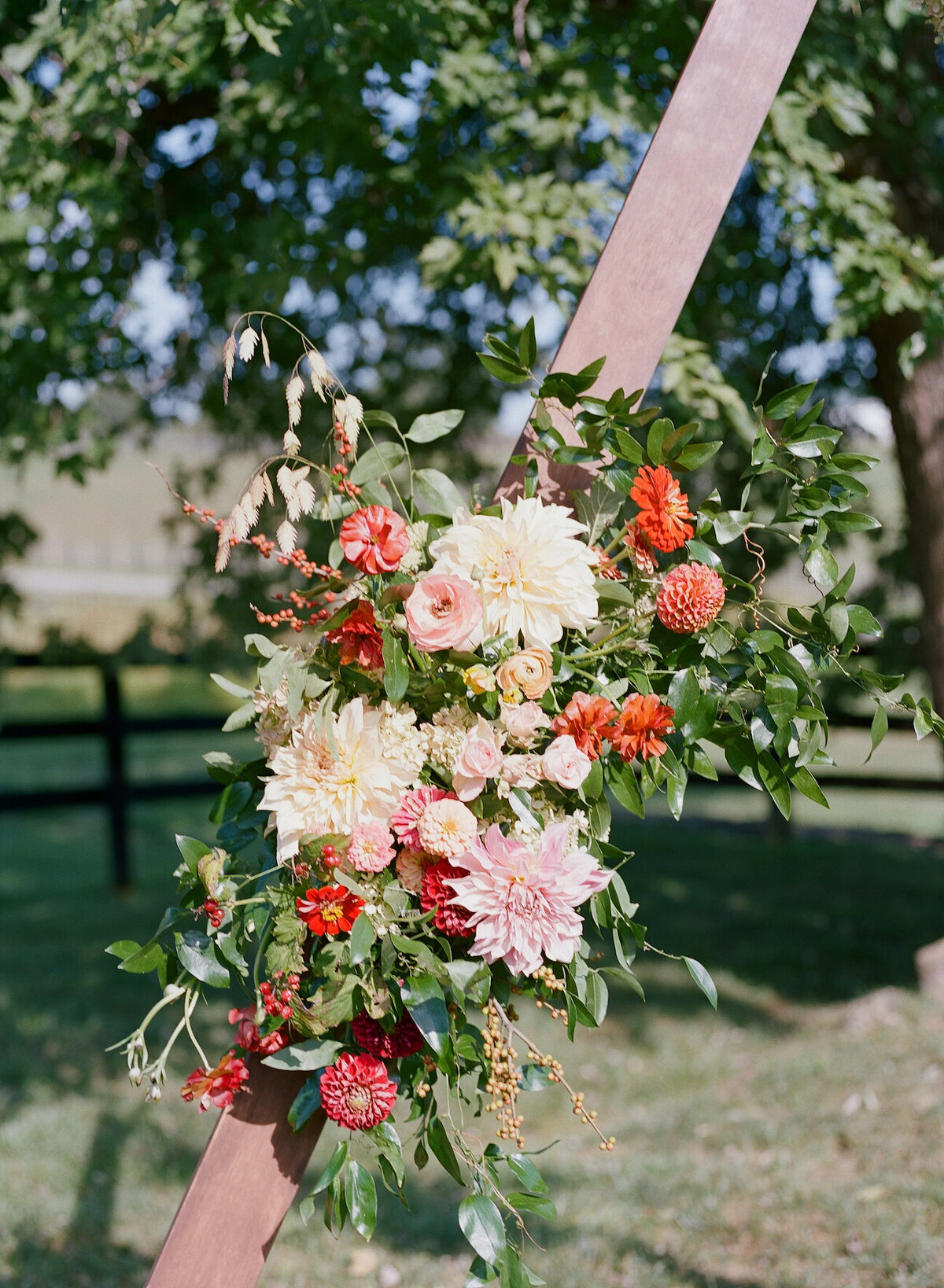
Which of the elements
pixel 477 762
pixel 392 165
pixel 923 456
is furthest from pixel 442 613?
pixel 923 456

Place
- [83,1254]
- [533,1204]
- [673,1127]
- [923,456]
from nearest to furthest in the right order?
[533,1204] < [83,1254] < [673,1127] < [923,456]

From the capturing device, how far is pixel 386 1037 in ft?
4.65

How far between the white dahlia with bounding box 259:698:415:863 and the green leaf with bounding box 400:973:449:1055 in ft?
0.71

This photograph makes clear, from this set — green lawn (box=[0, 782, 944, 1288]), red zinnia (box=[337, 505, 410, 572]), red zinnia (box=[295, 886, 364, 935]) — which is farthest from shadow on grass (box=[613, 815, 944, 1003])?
red zinnia (box=[337, 505, 410, 572])

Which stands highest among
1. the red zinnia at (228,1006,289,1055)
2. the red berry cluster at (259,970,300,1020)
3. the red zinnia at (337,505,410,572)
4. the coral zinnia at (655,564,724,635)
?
the red zinnia at (337,505,410,572)

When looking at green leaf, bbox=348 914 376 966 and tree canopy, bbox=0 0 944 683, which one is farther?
tree canopy, bbox=0 0 944 683

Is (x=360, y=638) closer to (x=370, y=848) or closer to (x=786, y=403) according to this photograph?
(x=370, y=848)

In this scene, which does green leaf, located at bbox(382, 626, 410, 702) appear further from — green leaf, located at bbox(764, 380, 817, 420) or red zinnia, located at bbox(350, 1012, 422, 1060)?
green leaf, located at bbox(764, 380, 817, 420)

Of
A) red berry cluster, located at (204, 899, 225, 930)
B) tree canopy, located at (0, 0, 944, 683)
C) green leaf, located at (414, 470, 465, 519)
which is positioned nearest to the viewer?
red berry cluster, located at (204, 899, 225, 930)

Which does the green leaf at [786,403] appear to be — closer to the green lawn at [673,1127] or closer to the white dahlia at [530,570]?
the white dahlia at [530,570]

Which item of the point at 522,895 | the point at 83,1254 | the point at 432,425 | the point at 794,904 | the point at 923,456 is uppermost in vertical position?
the point at 432,425

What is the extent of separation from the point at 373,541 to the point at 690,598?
437 millimetres

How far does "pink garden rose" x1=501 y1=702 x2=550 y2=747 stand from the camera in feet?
4.54

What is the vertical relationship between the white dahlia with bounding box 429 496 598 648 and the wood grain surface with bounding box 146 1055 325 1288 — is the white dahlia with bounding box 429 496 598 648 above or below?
above
